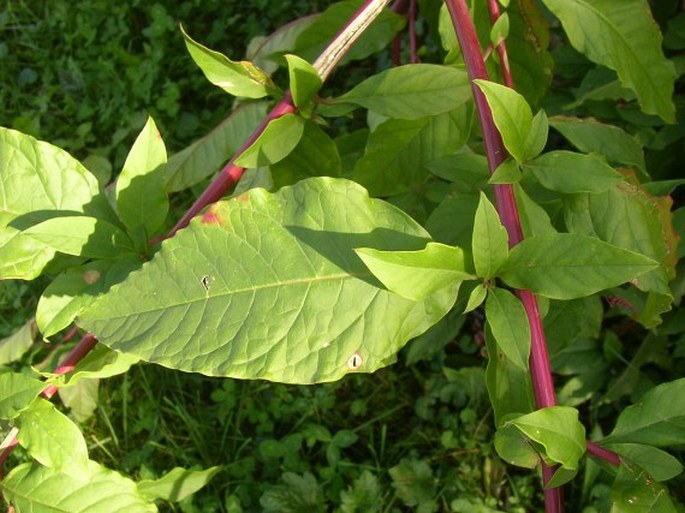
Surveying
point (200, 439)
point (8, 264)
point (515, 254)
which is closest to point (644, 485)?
point (515, 254)

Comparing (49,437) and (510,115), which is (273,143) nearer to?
(510,115)

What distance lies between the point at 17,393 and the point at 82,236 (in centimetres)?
25

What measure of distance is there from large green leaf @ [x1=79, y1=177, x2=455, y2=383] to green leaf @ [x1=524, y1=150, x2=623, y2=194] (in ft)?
0.70

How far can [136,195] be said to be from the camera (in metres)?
1.23

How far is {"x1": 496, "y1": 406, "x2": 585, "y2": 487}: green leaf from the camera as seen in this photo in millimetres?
911

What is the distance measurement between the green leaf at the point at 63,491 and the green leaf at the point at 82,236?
1.12 feet

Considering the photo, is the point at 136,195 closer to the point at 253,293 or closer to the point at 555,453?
the point at 253,293

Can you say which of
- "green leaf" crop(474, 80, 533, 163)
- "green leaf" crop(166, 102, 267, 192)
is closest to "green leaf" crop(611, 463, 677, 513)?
"green leaf" crop(474, 80, 533, 163)

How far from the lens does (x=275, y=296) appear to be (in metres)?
1.04

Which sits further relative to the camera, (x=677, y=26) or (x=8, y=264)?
(x=677, y=26)

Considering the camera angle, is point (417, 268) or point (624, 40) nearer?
point (417, 268)

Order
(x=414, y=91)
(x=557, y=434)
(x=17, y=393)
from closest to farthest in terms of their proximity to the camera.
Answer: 1. (x=557, y=434)
2. (x=17, y=393)
3. (x=414, y=91)

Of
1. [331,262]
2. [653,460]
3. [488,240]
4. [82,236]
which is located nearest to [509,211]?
[488,240]

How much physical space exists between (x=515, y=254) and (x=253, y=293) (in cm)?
35
